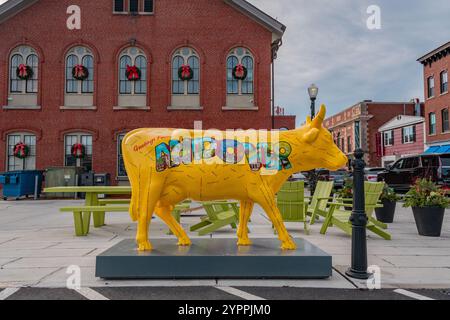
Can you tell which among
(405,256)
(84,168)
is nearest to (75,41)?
(84,168)

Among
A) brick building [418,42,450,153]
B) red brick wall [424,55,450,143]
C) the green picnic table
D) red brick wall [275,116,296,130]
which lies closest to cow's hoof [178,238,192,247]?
the green picnic table

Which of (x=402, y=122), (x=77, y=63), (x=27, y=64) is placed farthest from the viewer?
(x=402, y=122)

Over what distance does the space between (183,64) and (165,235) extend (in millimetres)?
11997

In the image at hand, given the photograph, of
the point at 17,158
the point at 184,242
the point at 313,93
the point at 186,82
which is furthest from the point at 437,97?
the point at 17,158

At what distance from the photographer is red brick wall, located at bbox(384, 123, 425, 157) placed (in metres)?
29.3

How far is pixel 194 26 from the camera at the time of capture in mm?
16781

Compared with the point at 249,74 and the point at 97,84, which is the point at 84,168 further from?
the point at 249,74

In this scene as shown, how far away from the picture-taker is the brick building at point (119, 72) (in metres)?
16.4

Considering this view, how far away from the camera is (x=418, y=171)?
14.5 meters

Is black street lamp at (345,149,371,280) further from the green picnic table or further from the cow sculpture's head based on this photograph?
the green picnic table

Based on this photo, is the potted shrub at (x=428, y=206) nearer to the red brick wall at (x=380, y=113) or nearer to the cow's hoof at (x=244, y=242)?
the cow's hoof at (x=244, y=242)

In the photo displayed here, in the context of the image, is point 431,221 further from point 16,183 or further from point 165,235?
point 16,183

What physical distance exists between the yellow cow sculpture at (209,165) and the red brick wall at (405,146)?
29257 millimetres

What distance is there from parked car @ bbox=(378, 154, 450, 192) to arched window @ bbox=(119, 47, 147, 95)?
12.9 m
